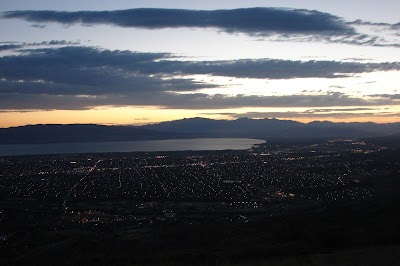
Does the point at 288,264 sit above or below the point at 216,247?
above

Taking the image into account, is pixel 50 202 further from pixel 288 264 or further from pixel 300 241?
pixel 288 264

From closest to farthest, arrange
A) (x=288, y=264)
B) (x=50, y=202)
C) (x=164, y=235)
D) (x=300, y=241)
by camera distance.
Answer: (x=288, y=264) < (x=300, y=241) < (x=164, y=235) < (x=50, y=202)

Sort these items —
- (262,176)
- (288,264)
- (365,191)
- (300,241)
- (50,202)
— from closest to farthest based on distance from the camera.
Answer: (288,264), (300,241), (50,202), (365,191), (262,176)

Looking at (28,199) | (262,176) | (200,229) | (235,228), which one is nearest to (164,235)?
(200,229)

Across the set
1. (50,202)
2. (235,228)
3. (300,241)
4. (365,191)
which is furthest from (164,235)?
(365,191)

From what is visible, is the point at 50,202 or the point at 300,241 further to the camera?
the point at 50,202

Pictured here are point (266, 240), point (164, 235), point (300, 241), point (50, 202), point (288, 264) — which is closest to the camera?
point (288, 264)

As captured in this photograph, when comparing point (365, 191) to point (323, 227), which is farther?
point (365, 191)

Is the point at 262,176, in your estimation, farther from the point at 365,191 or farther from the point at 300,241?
the point at 300,241

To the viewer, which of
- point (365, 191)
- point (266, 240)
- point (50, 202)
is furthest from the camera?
point (365, 191)
